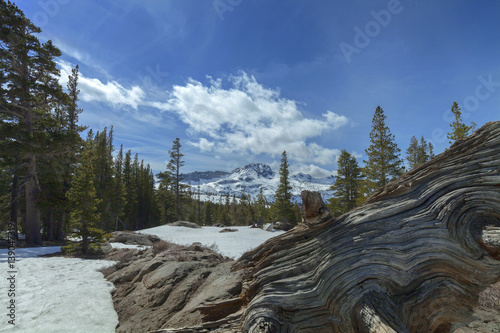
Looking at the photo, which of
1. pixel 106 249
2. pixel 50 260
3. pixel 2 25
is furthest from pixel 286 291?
pixel 2 25

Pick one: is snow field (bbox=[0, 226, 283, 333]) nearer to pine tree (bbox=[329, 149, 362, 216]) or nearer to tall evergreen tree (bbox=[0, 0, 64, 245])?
tall evergreen tree (bbox=[0, 0, 64, 245])

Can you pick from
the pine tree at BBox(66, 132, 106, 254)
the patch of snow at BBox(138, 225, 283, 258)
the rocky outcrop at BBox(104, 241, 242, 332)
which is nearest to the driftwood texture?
the rocky outcrop at BBox(104, 241, 242, 332)

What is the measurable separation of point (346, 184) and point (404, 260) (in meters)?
30.1

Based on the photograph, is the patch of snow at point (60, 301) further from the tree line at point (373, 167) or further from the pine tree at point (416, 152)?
the pine tree at point (416, 152)

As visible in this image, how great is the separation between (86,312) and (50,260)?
809 cm

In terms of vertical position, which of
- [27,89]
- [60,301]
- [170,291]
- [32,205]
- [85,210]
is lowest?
[60,301]

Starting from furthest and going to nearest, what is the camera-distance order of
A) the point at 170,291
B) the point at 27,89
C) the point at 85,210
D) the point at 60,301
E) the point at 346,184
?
the point at 346,184
the point at 27,89
the point at 85,210
the point at 60,301
the point at 170,291

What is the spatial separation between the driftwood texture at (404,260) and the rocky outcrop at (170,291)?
103cm

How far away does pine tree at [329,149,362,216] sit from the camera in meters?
30.8

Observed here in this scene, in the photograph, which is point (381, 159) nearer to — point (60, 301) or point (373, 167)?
point (373, 167)

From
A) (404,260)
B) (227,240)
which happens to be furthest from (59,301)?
(227,240)

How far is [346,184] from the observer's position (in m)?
31.1

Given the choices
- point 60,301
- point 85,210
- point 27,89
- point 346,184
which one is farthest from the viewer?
Answer: point 346,184

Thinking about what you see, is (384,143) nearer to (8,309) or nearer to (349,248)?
(349,248)
